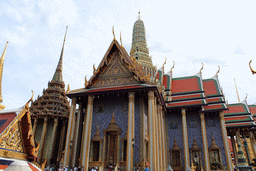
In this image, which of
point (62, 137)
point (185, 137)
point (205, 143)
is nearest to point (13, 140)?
point (185, 137)

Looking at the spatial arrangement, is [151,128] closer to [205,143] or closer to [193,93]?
[205,143]

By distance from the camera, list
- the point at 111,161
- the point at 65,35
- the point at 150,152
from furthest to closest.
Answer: the point at 65,35, the point at 111,161, the point at 150,152

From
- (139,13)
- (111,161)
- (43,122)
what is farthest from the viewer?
(139,13)

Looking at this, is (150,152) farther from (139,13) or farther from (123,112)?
(139,13)

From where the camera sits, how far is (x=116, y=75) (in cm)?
1552

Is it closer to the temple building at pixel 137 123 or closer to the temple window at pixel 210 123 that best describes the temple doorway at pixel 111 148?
the temple building at pixel 137 123

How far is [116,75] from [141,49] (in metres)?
17.8

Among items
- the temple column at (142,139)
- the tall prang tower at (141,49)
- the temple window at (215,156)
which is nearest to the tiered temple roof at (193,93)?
the temple window at (215,156)

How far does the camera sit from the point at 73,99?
50.8 feet

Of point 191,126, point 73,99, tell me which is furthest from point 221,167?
point 73,99

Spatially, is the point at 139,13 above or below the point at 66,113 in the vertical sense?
above

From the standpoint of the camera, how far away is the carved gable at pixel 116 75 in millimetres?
15113

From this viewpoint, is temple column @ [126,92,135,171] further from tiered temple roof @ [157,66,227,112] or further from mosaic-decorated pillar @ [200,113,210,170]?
mosaic-decorated pillar @ [200,113,210,170]

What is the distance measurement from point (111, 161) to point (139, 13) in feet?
106
